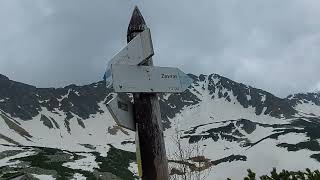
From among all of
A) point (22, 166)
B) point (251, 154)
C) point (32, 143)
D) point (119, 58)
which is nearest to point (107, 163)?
point (22, 166)

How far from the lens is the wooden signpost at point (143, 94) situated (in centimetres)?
511

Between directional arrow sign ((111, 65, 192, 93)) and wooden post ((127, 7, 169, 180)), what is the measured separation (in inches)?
4.5

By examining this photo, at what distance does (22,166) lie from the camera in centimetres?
10100

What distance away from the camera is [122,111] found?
5027mm

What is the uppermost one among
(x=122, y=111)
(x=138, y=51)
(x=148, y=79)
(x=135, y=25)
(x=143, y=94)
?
(x=135, y=25)

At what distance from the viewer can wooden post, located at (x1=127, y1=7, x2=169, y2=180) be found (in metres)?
5.14

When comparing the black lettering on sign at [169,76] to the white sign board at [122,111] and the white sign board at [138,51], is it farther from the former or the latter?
the white sign board at [122,111]

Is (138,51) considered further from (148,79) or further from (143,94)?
(143,94)

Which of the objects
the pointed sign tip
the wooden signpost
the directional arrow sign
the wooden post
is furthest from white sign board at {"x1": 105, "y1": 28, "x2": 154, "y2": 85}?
the wooden post

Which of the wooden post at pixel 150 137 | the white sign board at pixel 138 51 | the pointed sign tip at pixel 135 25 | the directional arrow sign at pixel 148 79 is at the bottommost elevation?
the wooden post at pixel 150 137

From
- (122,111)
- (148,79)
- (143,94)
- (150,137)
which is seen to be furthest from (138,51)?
(150,137)

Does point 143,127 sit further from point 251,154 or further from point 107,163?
point 251,154

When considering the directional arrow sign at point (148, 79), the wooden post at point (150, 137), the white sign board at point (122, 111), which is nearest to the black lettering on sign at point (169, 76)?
the directional arrow sign at point (148, 79)

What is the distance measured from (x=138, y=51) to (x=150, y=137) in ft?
3.07
